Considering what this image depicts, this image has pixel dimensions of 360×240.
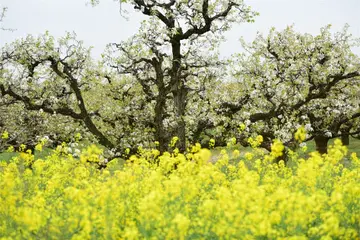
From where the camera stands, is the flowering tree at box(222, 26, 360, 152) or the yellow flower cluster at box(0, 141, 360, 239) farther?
the flowering tree at box(222, 26, 360, 152)

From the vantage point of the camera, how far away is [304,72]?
23703 mm

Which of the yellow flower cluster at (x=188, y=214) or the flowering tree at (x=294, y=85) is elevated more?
Result: the flowering tree at (x=294, y=85)

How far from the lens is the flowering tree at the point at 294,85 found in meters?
22.3

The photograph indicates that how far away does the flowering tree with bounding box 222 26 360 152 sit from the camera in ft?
73.3

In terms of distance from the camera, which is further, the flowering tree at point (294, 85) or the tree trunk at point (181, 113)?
the flowering tree at point (294, 85)

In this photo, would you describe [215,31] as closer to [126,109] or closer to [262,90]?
[262,90]

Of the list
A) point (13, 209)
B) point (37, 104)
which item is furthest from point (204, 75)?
point (13, 209)

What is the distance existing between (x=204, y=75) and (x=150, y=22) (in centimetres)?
448

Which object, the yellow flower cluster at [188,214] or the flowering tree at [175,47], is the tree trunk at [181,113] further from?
the yellow flower cluster at [188,214]

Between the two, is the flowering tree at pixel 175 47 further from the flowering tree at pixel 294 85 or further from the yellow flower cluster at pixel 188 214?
the yellow flower cluster at pixel 188 214

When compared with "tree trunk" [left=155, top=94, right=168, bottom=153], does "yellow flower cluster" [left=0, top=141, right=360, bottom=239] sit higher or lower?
lower

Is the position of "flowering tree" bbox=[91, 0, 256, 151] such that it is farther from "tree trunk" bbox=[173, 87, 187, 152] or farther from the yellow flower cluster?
the yellow flower cluster

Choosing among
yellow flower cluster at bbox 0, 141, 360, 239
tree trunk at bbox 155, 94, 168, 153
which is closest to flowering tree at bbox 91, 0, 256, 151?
tree trunk at bbox 155, 94, 168, 153

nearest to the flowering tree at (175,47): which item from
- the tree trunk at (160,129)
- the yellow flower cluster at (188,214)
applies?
the tree trunk at (160,129)
